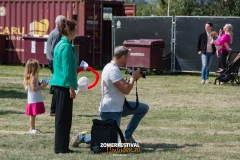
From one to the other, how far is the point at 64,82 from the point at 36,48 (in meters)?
17.5

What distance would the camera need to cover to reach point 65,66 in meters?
8.85

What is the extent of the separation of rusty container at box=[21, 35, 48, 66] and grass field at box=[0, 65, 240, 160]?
6.35 meters

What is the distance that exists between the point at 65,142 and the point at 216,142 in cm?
246

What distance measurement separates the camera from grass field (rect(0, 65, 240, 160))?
30.1 feet

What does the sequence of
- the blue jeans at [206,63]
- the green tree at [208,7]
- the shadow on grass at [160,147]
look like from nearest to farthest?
the shadow on grass at [160,147]
the blue jeans at [206,63]
the green tree at [208,7]

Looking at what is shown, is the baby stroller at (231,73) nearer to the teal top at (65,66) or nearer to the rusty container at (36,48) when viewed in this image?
the rusty container at (36,48)

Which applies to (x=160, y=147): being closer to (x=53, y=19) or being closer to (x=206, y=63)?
(x=206, y=63)

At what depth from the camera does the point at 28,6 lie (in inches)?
1080

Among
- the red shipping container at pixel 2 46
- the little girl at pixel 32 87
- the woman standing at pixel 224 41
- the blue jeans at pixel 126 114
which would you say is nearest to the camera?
the blue jeans at pixel 126 114

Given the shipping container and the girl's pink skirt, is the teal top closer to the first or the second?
the girl's pink skirt

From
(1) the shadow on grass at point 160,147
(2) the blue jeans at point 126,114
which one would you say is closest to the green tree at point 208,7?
(1) the shadow on grass at point 160,147

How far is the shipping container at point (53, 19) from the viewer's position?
26153 mm

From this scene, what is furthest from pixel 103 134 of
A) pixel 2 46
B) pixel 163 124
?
pixel 2 46

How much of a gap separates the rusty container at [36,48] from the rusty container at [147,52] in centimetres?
356
